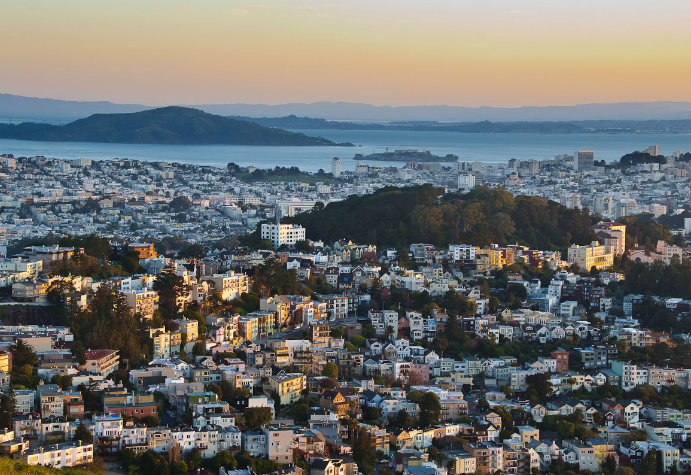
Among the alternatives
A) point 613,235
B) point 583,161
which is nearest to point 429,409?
point 613,235

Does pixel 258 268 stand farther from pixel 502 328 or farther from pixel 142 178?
pixel 142 178

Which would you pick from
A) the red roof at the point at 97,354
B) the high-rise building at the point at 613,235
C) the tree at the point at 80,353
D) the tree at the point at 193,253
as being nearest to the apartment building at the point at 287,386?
the red roof at the point at 97,354

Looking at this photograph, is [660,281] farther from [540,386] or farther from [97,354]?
[97,354]

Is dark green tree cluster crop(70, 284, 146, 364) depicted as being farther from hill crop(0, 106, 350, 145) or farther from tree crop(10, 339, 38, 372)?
hill crop(0, 106, 350, 145)

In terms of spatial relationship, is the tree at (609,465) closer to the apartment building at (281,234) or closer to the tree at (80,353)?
the tree at (80,353)

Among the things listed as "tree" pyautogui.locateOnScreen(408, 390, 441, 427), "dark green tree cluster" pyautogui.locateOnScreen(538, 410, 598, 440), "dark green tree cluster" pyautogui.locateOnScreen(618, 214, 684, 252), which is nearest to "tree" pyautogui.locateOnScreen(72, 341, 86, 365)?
"tree" pyautogui.locateOnScreen(408, 390, 441, 427)

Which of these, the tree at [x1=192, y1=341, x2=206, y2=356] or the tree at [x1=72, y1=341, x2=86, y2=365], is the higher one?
the tree at [x1=72, y1=341, x2=86, y2=365]
